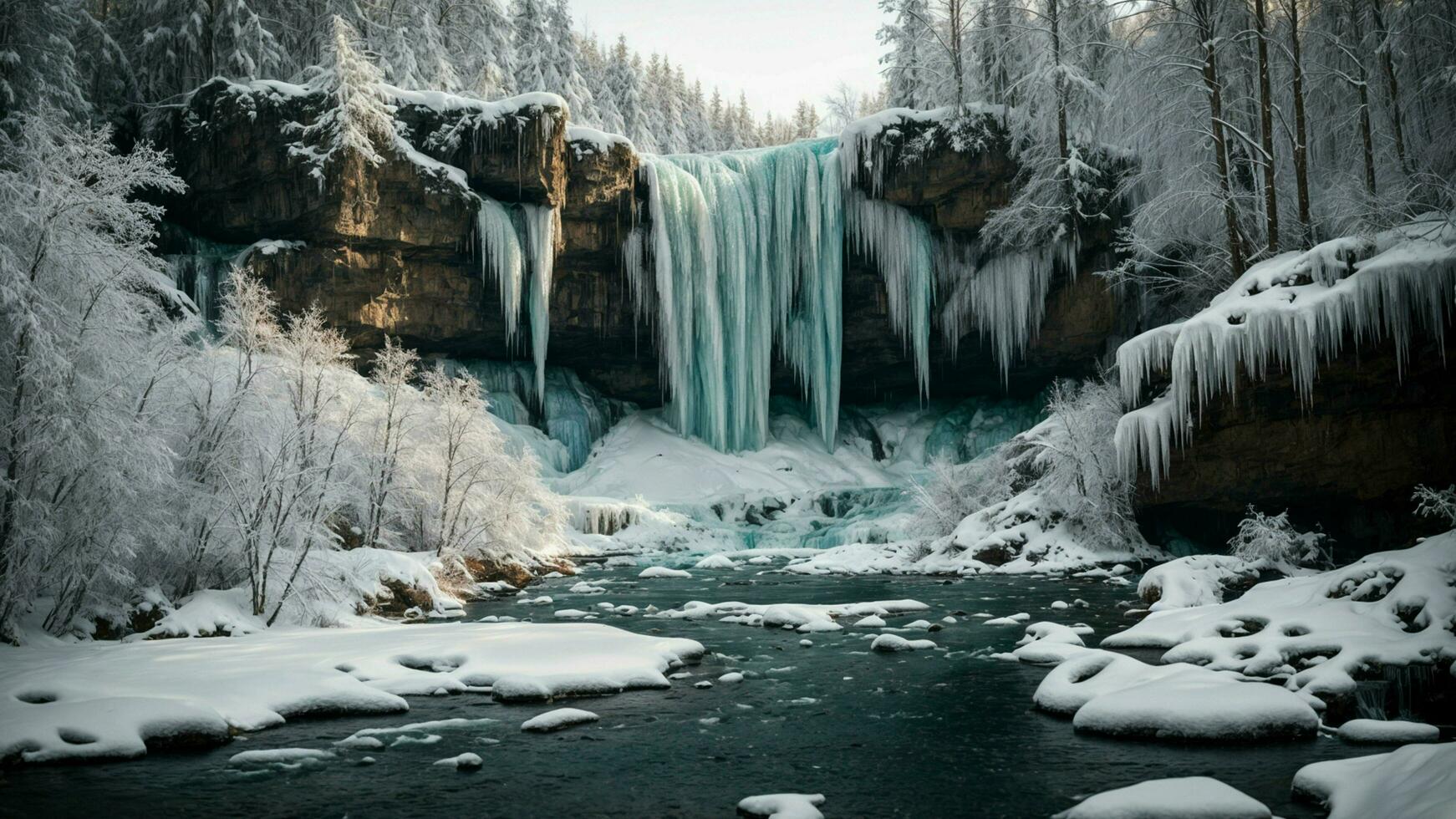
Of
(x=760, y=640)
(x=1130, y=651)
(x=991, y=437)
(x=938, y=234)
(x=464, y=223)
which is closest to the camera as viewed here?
(x=1130, y=651)

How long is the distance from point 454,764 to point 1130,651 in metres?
8.15

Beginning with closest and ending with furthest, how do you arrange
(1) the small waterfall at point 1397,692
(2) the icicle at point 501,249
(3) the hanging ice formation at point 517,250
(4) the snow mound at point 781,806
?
(4) the snow mound at point 781,806 → (1) the small waterfall at point 1397,692 → (2) the icicle at point 501,249 → (3) the hanging ice formation at point 517,250

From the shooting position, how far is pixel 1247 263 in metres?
22.1

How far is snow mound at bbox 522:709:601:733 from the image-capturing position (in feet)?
27.6

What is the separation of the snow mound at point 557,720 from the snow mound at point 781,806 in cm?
276

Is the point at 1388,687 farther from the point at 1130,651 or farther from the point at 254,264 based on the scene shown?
the point at 254,264

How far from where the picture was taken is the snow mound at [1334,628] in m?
9.34

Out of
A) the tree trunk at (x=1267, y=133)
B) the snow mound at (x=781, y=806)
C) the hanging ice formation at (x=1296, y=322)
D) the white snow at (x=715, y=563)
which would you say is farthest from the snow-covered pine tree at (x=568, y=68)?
the snow mound at (x=781, y=806)

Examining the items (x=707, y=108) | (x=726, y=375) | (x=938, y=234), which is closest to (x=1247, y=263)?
(x=938, y=234)

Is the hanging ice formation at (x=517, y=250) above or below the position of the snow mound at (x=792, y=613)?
above

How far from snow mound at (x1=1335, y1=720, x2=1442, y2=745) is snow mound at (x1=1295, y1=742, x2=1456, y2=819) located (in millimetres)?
1332

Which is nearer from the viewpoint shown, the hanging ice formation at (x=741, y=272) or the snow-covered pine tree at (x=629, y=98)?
the hanging ice formation at (x=741, y=272)

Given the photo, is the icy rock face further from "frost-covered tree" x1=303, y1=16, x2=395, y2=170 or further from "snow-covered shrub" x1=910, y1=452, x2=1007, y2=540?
"frost-covered tree" x1=303, y1=16, x2=395, y2=170

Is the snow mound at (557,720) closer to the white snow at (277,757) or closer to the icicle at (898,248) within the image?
the white snow at (277,757)
